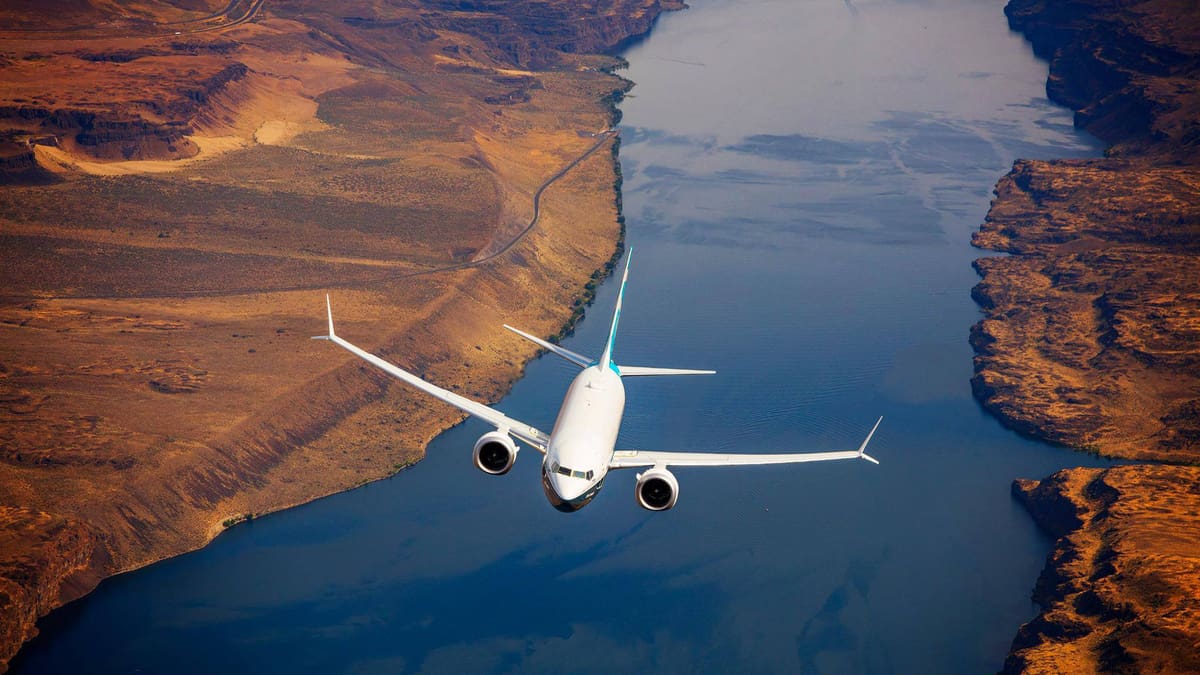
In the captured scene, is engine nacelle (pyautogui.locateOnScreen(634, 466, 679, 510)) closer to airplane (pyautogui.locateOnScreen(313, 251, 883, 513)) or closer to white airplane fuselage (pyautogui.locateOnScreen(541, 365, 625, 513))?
airplane (pyautogui.locateOnScreen(313, 251, 883, 513))

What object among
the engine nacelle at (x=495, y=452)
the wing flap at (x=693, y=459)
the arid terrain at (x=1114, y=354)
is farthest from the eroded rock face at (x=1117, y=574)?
the engine nacelle at (x=495, y=452)

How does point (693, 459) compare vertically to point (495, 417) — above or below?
below

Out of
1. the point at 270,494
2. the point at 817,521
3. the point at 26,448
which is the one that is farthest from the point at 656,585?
the point at 26,448

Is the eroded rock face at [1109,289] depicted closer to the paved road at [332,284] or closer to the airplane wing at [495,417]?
the paved road at [332,284]

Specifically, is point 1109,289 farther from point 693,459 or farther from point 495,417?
point 495,417

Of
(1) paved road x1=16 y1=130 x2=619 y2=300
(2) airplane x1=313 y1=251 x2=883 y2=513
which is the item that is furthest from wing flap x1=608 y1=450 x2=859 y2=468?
(1) paved road x1=16 y1=130 x2=619 y2=300

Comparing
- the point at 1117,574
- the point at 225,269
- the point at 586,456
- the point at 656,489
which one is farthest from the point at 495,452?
the point at 225,269
